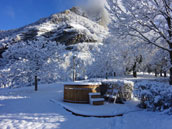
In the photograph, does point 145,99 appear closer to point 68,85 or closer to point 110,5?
point 68,85

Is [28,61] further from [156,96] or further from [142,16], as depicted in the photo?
[156,96]

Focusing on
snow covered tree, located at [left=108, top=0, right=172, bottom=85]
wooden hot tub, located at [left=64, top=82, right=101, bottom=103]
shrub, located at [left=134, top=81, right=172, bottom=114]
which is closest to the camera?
shrub, located at [left=134, top=81, right=172, bottom=114]

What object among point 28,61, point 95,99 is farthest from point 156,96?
point 28,61

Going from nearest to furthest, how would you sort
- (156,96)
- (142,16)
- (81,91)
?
(156,96)
(142,16)
(81,91)

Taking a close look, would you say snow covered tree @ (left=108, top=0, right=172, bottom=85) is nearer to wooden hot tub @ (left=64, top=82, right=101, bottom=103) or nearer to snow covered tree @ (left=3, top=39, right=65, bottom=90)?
wooden hot tub @ (left=64, top=82, right=101, bottom=103)

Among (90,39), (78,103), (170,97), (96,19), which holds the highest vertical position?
(96,19)

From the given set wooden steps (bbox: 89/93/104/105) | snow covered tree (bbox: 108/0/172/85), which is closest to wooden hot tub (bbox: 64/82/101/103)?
wooden steps (bbox: 89/93/104/105)

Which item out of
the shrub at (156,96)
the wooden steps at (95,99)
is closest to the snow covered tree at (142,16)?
the shrub at (156,96)

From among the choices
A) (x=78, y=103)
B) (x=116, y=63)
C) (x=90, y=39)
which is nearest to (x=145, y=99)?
(x=78, y=103)

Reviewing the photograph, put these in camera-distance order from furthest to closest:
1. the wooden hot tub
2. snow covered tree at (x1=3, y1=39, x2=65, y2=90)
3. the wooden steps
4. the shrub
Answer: snow covered tree at (x1=3, y1=39, x2=65, y2=90)
the wooden hot tub
the wooden steps
the shrub

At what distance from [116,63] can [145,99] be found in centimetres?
1400

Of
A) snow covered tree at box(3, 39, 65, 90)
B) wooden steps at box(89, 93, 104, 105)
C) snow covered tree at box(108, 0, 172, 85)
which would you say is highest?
snow covered tree at box(108, 0, 172, 85)

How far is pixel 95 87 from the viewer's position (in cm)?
829

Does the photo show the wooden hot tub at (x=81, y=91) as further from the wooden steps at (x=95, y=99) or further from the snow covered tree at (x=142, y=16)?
the snow covered tree at (x=142, y=16)
